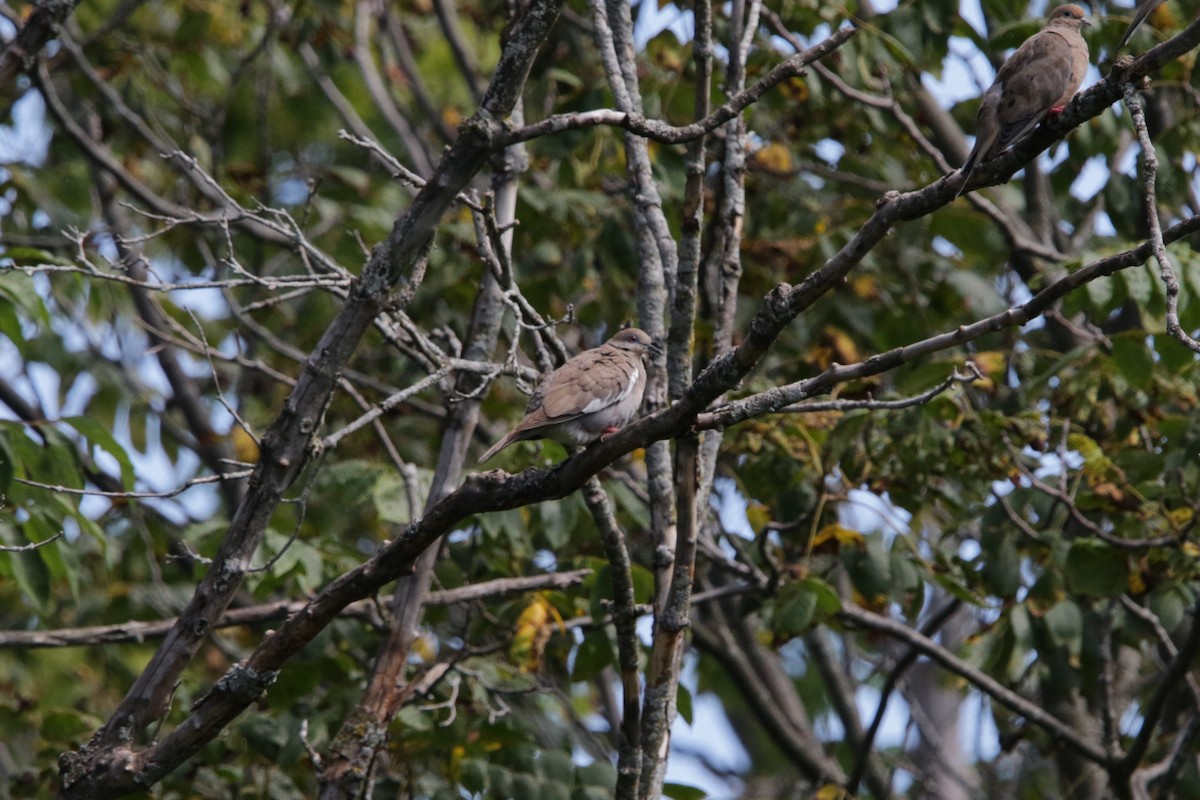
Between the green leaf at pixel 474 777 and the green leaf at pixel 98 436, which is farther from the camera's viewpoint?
the green leaf at pixel 474 777

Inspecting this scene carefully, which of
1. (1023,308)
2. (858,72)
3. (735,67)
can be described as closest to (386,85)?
(858,72)

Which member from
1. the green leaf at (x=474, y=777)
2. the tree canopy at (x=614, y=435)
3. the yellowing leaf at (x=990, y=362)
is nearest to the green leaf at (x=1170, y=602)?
the tree canopy at (x=614, y=435)

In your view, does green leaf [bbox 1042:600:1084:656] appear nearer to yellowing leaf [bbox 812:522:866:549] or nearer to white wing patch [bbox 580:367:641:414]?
yellowing leaf [bbox 812:522:866:549]

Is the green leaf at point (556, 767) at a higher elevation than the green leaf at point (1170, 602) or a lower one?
lower

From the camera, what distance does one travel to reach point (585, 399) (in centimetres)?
470

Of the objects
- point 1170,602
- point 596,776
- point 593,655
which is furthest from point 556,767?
point 1170,602

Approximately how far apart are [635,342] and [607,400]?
63cm

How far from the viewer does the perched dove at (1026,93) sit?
176 inches

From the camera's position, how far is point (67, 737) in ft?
18.9

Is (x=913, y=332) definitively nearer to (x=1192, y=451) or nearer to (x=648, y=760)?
(x=1192, y=451)

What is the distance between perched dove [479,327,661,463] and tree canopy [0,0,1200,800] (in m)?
0.12

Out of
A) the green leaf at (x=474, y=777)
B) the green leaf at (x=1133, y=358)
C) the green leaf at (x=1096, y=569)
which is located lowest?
the green leaf at (x=474, y=777)

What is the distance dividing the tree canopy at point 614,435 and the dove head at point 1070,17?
0.92 ft

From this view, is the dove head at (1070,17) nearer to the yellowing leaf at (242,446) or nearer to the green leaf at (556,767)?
the green leaf at (556,767)
